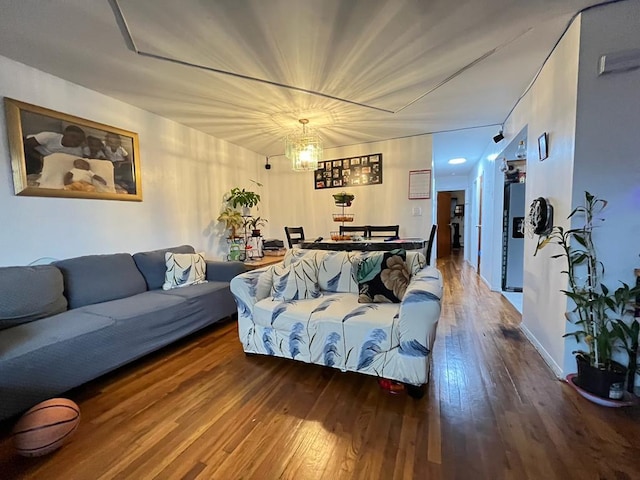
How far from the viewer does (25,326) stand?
5.88 ft

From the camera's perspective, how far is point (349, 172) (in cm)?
450

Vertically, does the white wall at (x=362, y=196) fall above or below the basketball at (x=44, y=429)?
above

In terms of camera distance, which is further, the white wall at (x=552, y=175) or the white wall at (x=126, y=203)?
the white wall at (x=126, y=203)

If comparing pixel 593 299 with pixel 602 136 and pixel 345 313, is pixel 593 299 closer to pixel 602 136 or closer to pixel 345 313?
pixel 602 136

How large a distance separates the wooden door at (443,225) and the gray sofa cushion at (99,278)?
764 cm

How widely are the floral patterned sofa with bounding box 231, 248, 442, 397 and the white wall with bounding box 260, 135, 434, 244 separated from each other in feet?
6.70

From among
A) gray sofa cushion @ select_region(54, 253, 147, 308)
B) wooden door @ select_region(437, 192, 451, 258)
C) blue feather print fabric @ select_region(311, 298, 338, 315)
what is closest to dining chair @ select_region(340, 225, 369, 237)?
blue feather print fabric @ select_region(311, 298, 338, 315)

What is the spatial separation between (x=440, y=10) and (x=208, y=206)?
131 inches

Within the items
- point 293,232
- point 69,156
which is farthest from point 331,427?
point 69,156

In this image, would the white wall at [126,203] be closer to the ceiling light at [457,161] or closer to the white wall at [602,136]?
the white wall at [602,136]

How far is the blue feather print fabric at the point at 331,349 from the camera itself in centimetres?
184

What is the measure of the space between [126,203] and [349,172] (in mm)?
3098

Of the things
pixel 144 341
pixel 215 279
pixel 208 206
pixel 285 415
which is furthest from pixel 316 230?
pixel 285 415

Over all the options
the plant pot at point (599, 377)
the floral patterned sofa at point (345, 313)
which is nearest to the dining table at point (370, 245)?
the floral patterned sofa at point (345, 313)
